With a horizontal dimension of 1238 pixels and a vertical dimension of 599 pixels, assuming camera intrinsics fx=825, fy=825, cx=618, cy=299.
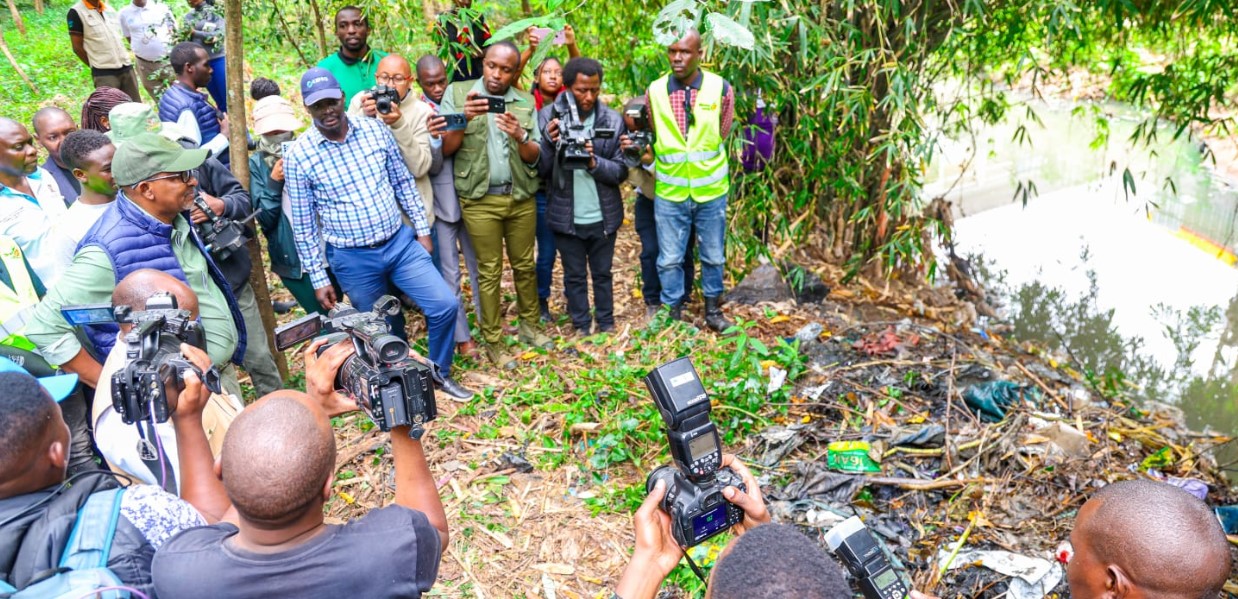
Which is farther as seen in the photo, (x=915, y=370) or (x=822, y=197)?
(x=822, y=197)

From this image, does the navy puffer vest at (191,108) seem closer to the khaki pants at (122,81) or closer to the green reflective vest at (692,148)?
the khaki pants at (122,81)

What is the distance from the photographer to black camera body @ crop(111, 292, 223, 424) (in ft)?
7.14

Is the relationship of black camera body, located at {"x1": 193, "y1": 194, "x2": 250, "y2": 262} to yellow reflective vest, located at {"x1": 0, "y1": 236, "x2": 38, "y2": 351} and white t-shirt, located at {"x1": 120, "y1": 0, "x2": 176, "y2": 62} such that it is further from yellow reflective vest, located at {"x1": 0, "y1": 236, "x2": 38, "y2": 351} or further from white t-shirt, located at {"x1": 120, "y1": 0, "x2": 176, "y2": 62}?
white t-shirt, located at {"x1": 120, "y1": 0, "x2": 176, "y2": 62}

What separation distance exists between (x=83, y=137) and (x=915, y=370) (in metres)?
4.43

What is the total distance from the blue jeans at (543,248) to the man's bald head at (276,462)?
3507mm

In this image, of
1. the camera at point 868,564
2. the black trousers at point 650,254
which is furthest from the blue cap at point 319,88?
the camera at point 868,564

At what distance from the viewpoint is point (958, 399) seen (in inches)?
179

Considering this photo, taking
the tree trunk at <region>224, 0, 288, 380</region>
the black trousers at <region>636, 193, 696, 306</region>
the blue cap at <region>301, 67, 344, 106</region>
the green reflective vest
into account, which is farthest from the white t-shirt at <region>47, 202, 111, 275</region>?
the black trousers at <region>636, 193, 696, 306</region>

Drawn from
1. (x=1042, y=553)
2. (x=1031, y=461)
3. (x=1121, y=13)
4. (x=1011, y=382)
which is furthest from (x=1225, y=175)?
(x=1042, y=553)

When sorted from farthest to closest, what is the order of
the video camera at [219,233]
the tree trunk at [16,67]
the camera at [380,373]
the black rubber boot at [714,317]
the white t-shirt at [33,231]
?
the tree trunk at [16,67] → the black rubber boot at [714,317] → the video camera at [219,233] → the white t-shirt at [33,231] → the camera at [380,373]

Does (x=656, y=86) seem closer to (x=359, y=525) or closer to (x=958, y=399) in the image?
(x=958, y=399)

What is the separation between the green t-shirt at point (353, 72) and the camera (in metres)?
5.33

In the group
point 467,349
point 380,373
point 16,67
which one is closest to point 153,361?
point 380,373

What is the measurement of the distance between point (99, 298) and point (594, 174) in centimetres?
272
